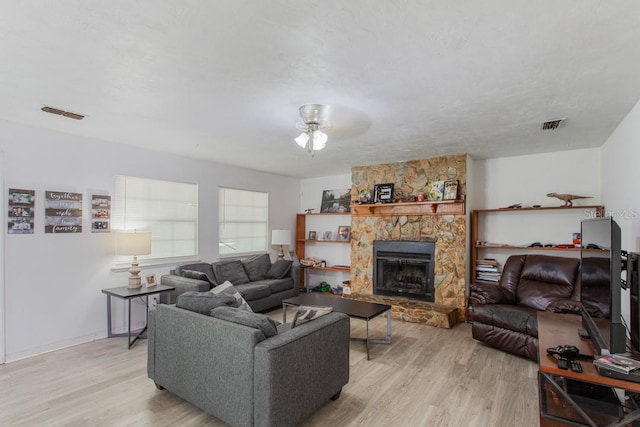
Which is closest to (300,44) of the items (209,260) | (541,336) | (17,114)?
(541,336)

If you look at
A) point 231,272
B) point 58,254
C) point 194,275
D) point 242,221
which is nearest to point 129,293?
point 194,275

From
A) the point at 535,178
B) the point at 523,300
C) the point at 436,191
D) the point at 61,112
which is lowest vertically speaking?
the point at 523,300

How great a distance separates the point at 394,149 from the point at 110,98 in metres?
3.23

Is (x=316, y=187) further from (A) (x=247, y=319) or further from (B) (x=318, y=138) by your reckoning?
(A) (x=247, y=319)

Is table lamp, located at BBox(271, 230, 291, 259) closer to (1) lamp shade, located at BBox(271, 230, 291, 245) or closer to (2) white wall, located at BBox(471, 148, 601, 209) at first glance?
(1) lamp shade, located at BBox(271, 230, 291, 245)

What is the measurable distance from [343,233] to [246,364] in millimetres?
4542

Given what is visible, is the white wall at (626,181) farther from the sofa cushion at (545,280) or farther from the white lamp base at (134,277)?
the white lamp base at (134,277)

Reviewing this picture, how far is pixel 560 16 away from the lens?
5.15 feet

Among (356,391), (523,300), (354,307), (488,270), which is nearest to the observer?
(356,391)

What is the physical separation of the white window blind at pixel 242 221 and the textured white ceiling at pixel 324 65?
7.23ft

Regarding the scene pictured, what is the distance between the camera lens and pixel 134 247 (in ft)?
12.7

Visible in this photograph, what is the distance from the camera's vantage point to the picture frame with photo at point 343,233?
636cm

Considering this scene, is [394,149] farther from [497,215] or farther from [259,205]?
[259,205]

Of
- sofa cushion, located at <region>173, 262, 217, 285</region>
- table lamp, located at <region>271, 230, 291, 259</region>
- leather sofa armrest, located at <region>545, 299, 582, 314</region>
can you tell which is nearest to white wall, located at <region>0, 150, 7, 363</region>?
sofa cushion, located at <region>173, 262, 217, 285</region>
